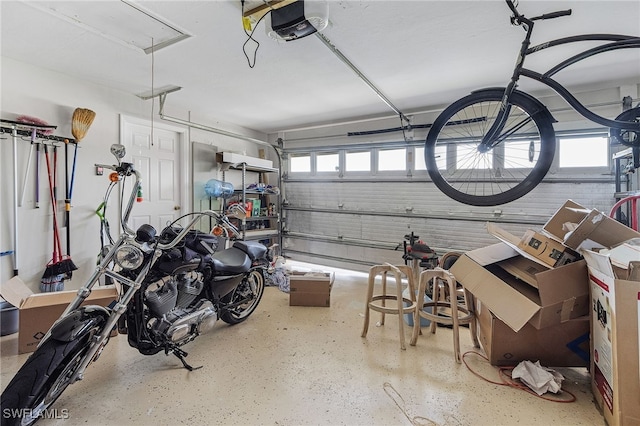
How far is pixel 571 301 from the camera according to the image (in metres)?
1.86

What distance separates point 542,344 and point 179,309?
8.90 ft

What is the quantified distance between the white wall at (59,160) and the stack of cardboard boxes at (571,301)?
402cm

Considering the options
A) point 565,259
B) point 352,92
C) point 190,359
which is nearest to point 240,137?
point 352,92

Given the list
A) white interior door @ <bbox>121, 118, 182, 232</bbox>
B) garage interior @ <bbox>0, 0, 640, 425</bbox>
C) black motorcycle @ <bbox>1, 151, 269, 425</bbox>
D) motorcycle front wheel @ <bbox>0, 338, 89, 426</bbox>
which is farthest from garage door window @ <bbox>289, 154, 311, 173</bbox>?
motorcycle front wheel @ <bbox>0, 338, 89, 426</bbox>

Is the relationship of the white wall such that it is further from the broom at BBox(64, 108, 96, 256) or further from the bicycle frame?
the bicycle frame

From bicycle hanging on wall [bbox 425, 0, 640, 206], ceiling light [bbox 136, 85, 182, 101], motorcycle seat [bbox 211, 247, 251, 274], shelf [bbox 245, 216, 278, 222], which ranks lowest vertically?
motorcycle seat [bbox 211, 247, 251, 274]

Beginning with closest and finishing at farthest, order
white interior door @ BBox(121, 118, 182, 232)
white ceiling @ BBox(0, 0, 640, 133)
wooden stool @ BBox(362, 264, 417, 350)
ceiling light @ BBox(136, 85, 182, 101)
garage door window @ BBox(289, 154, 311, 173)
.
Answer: white ceiling @ BBox(0, 0, 640, 133)
wooden stool @ BBox(362, 264, 417, 350)
ceiling light @ BBox(136, 85, 182, 101)
white interior door @ BBox(121, 118, 182, 232)
garage door window @ BBox(289, 154, 311, 173)

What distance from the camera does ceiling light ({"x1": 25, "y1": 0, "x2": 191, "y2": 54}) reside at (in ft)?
6.45

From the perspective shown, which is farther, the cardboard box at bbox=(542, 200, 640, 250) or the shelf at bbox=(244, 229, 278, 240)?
the shelf at bbox=(244, 229, 278, 240)

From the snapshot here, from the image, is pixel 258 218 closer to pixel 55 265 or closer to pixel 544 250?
pixel 55 265

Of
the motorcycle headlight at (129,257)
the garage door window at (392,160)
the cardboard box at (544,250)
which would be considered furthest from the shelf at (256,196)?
the cardboard box at (544,250)

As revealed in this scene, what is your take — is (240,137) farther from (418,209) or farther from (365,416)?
(365,416)

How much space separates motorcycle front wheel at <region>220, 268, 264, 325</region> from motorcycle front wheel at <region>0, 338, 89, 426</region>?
1144 millimetres

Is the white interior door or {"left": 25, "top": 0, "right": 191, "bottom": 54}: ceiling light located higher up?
{"left": 25, "top": 0, "right": 191, "bottom": 54}: ceiling light
